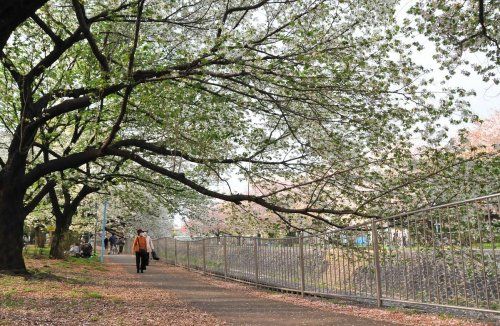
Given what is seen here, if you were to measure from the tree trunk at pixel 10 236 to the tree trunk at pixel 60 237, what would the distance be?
969cm

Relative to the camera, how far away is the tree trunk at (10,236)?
490 inches

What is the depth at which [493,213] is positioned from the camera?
5523 mm

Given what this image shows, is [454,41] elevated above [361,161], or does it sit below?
above

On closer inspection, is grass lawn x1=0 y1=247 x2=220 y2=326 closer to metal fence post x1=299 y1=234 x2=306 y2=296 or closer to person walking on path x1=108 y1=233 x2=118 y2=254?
metal fence post x1=299 y1=234 x2=306 y2=296

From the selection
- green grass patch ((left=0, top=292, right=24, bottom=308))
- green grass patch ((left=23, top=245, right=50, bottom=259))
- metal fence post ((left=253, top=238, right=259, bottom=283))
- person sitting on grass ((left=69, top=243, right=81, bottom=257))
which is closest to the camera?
green grass patch ((left=0, top=292, right=24, bottom=308))

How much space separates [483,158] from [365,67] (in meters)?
2.94

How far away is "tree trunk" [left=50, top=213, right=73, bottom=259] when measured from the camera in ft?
72.2

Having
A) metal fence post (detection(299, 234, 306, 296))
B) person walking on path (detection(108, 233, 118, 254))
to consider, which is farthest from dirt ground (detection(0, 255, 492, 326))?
person walking on path (detection(108, 233, 118, 254))

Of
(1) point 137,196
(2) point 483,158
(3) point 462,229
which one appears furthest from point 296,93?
(1) point 137,196

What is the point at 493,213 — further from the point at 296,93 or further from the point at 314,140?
the point at 314,140

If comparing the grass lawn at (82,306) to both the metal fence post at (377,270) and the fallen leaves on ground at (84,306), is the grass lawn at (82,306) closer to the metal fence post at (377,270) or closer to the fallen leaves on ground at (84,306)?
the fallen leaves on ground at (84,306)

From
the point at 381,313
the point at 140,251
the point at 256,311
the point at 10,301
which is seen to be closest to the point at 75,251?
the point at 140,251

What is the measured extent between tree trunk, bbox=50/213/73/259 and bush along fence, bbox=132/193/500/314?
12.9 meters

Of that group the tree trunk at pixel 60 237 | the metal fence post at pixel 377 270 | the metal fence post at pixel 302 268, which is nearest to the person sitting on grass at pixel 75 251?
the tree trunk at pixel 60 237
